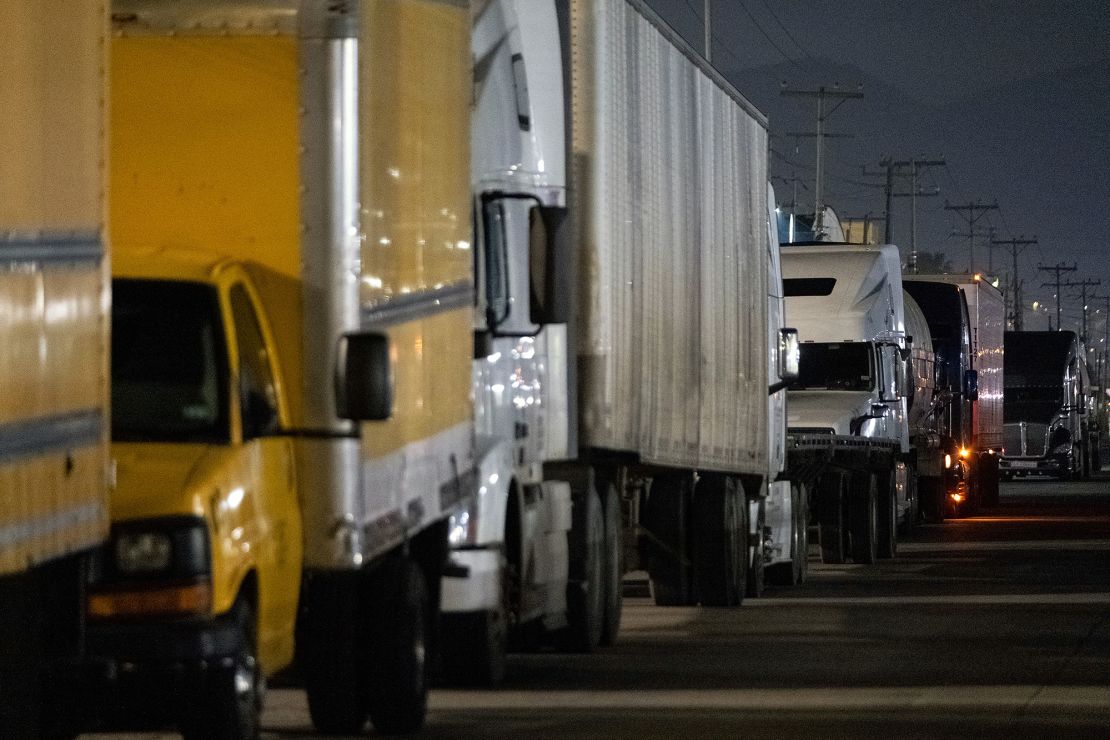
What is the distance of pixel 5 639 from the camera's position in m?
7.65

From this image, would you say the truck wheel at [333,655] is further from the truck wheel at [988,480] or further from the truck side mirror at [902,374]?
the truck wheel at [988,480]

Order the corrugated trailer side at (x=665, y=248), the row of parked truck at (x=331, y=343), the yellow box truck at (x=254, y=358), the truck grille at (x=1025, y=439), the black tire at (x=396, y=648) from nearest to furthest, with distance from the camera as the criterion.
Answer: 1. the row of parked truck at (x=331, y=343)
2. the yellow box truck at (x=254, y=358)
3. the black tire at (x=396, y=648)
4. the corrugated trailer side at (x=665, y=248)
5. the truck grille at (x=1025, y=439)

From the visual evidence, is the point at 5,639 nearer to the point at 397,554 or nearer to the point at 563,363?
the point at 397,554

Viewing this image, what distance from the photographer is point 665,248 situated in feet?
62.9

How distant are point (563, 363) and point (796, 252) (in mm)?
15816

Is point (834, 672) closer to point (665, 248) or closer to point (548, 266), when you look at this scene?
point (548, 266)

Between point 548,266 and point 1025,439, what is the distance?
52.4 metres

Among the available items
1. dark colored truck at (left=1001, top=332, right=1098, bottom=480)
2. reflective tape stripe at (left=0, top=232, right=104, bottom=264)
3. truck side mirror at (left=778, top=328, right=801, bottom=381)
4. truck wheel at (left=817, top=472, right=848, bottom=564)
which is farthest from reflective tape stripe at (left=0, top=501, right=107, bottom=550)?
dark colored truck at (left=1001, top=332, right=1098, bottom=480)

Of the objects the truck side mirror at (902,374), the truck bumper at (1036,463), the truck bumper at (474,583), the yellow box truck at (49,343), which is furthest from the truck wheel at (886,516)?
the truck bumper at (1036,463)

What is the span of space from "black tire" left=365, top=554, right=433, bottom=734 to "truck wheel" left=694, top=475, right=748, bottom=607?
991 cm

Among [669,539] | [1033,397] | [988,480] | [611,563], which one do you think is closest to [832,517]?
[669,539]

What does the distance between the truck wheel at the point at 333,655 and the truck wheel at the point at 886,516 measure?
1960cm

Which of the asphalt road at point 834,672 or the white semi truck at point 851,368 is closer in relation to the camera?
the asphalt road at point 834,672

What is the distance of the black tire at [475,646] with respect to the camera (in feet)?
45.6
